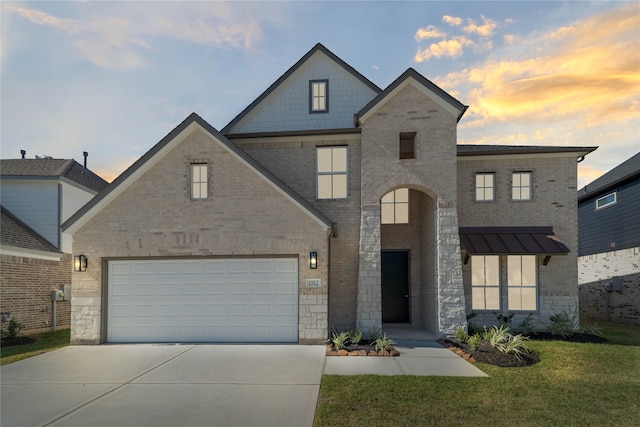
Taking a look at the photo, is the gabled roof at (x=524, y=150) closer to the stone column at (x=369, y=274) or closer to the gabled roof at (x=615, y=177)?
the stone column at (x=369, y=274)

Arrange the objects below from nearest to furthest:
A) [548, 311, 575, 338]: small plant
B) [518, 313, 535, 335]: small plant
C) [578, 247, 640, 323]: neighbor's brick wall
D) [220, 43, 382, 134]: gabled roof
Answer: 1. [548, 311, 575, 338]: small plant
2. [518, 313, 535, 335]: small plant
3. [220, 43, 382, 134]: gabled roof
4. [578, 247, 640, 323]: neighbor's brick wall

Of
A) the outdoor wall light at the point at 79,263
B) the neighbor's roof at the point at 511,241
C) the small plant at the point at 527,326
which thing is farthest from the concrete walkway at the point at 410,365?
the outdoor wall light at the point at 79,263

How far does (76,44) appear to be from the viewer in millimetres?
10734

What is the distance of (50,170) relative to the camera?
15992 millimetres

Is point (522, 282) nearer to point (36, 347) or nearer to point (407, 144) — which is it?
point (407, 144)

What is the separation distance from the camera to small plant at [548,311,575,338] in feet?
37.4

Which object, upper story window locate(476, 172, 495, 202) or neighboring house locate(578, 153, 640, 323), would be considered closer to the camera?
upper story window locate(476, 172, 495, 202)

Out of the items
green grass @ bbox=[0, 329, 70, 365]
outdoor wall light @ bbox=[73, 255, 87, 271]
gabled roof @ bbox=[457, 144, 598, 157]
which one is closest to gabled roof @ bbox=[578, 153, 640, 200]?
gabled roof @ bbox=[457, 144, 598, 157]

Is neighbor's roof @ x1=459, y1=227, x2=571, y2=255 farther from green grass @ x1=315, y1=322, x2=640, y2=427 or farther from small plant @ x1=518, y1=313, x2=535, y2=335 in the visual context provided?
green grass @ x1=315, y1=322, x2=640, y2=427

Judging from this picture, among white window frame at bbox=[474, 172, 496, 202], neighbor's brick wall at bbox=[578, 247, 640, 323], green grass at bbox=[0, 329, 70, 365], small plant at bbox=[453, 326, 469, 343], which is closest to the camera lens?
green grass at bbox=[0, 329, 70, 365]

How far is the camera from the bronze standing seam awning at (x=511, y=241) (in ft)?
38.2

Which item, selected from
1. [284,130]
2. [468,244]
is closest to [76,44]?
[284,130]

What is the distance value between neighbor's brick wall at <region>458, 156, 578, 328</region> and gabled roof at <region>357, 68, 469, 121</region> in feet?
7.72

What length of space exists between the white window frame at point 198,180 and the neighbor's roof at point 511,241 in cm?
853
